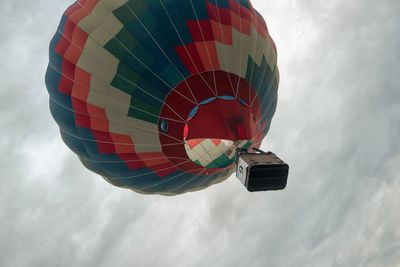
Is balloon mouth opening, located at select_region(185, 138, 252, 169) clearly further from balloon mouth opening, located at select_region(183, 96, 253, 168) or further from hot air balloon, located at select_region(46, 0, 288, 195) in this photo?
balloon mouth opening, located at select_region(183, 96, 253, 168)

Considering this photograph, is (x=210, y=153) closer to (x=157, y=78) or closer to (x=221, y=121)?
(x=221, y=121)

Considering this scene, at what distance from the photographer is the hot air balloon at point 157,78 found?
A: 321 inches

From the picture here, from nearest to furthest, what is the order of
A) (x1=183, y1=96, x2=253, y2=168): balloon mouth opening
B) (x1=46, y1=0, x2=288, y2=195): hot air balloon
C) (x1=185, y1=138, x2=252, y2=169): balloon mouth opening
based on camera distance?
(x1=46, y1=0, x2=288, y2=195): hot air balloon
(x1=183, y1=96, x2=253, y2=168): balloon mouth opening
(x1=185, y1=138, x2=252, y2=169): balloon mouth opening

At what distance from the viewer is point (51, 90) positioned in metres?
9.63

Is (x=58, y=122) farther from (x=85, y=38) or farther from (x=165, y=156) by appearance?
(x=165, y=156)

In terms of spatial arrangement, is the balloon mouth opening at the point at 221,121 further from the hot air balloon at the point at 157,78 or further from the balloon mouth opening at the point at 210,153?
the balloon mouth opening at the point at 210,153

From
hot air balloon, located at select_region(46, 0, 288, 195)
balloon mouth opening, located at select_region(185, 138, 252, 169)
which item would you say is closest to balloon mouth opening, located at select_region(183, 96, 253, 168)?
hot air balloon, located at select_region(46, 0, 288, 195)

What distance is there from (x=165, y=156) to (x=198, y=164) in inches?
47.6

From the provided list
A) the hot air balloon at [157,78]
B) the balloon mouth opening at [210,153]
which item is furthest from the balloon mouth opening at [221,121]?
the balloon mouth opening at [210,153]

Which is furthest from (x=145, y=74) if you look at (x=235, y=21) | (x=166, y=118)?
(x=235, y=21)

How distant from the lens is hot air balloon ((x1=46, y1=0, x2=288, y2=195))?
321 inches

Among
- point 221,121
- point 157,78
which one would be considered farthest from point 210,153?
point 157,78

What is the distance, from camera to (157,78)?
812 cm

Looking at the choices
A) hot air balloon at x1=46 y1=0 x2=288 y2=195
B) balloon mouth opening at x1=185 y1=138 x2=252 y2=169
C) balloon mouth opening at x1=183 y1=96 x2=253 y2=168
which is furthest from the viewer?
balloon mouth opening at x1=185 y1=138 x2=252 y2=169
